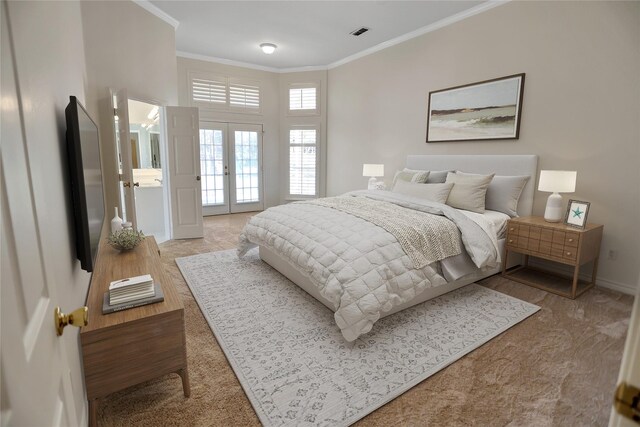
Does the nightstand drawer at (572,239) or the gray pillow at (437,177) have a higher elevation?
the gray pillow at (437,177)

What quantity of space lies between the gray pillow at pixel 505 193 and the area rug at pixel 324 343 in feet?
3.62

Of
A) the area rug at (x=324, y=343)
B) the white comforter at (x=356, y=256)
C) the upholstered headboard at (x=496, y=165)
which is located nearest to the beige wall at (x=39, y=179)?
the area rug at (x=324, y=343)

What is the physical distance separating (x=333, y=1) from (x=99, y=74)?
2912mm

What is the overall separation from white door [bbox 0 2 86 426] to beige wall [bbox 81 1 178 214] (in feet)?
11.6

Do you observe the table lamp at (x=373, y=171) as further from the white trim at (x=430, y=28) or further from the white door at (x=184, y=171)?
the white door at (x=184, y=171)

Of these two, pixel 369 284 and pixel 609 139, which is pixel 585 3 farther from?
pixel 369 284

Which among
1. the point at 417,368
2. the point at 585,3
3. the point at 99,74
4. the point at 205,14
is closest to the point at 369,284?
the point at 417,368

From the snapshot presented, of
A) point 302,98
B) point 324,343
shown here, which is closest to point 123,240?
point 324,343

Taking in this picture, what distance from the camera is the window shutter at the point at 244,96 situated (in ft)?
21.3

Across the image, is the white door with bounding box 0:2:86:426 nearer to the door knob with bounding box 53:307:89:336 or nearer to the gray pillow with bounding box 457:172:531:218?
the door knob with bounding box 53:307:89:336

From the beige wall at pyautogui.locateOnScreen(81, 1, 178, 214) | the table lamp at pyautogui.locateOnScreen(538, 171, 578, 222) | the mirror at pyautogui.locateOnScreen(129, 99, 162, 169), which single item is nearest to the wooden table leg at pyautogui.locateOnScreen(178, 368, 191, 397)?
the beige wall at pyautogui.locateOnScreen(81, 1, 178, 214)

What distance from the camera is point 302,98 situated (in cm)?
685

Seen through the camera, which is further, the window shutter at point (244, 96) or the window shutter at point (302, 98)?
the window shutter at point (302, 98)

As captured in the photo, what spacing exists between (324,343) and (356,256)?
64cm
